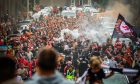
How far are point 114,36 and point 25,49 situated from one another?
11.0ft

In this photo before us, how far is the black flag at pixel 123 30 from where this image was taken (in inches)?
590

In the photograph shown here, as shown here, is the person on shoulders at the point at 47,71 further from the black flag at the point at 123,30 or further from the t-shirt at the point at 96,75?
the black flag at the point at 123,30

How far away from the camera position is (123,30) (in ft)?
49.4

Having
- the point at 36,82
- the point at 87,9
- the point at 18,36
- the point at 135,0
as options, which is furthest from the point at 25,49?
the point at 36,82

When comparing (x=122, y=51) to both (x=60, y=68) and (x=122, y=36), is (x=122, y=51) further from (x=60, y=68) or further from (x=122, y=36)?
(x=60, y=68)

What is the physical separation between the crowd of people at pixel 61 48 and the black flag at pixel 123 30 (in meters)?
0.49

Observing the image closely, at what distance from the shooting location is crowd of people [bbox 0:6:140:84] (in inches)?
606

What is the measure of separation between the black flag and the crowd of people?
49 centimetres

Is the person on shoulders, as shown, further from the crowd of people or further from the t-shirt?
the crowd of people

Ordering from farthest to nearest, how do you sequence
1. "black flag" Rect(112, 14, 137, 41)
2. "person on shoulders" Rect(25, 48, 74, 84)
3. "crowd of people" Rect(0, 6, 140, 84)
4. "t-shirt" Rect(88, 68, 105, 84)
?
"crowd of people" Rect(0, 6, 140, 84)
"black flag" Rect(112, 14, 137, 41)
"t-shirt" Rect(88, 68, 105, 84)
"person on shoulders" Rect(25, 48, 74, 84)

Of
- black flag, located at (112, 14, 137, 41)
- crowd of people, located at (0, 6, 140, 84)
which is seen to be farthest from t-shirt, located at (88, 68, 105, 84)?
black flag, located at (112, 14, 137, 41)

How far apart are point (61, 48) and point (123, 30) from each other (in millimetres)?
2507

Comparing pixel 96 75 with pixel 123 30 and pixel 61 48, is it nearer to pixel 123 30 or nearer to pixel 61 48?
pixel 123 30

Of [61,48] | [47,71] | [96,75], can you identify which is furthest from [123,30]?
[47,71]
